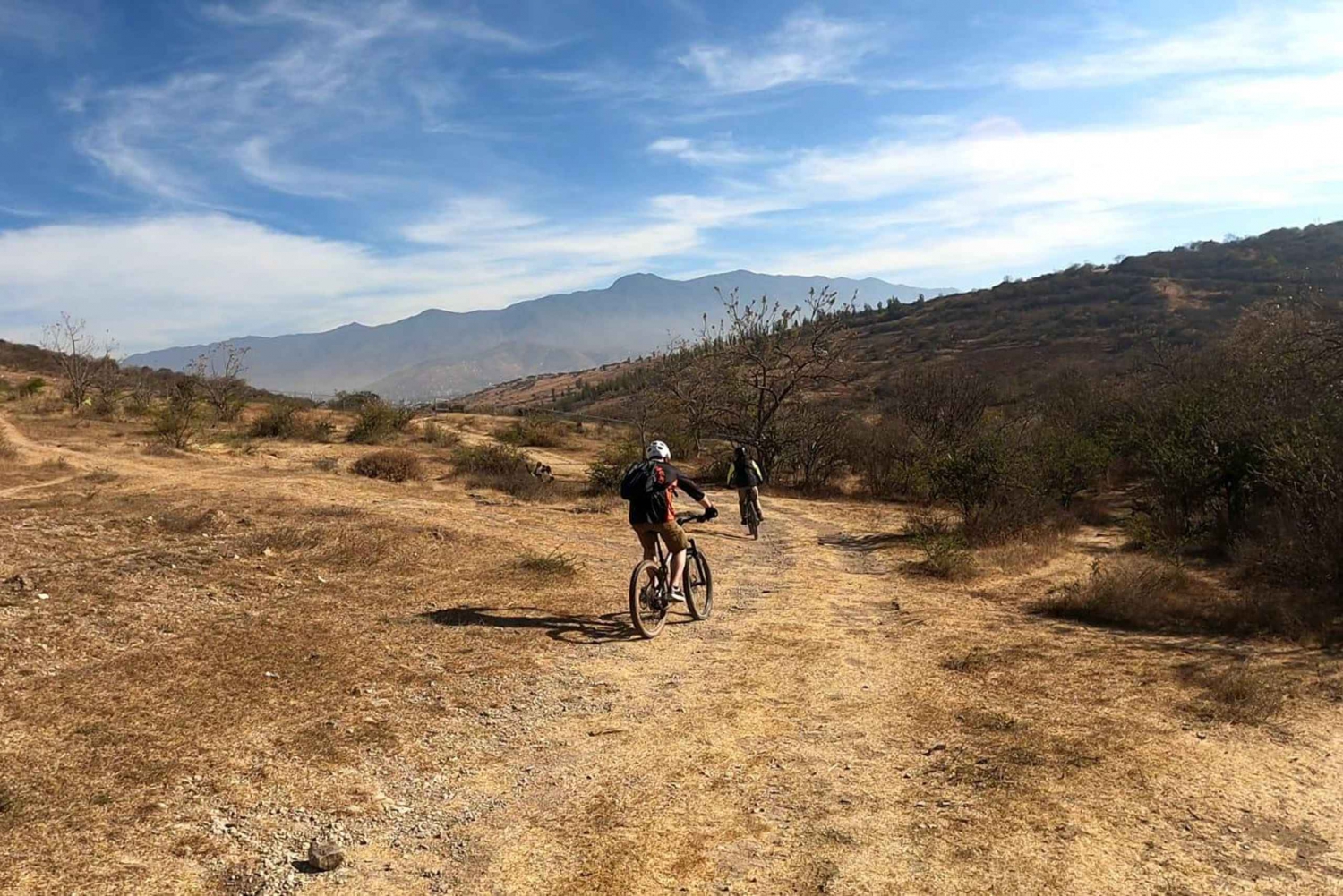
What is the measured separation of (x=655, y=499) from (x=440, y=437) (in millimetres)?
21213

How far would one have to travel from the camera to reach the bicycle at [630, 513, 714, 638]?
7.49m

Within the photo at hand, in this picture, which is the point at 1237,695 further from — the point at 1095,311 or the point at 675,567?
the point at 1095,311

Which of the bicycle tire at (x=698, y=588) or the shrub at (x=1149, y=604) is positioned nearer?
the shrub at (x=1149, y=604)

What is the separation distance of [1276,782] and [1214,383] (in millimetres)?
13031

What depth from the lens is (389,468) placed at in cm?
1772

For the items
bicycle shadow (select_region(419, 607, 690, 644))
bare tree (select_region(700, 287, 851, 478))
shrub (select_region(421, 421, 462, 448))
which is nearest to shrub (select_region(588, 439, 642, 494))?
bare tree (select_region(700, 287, 851, 478))

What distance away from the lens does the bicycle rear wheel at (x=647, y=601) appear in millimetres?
7434

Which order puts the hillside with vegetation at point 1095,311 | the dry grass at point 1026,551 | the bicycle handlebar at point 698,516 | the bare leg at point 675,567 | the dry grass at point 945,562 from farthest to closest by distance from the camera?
the hillside with vegetation at point 1095,311, the dry grass at point 1026,551, the dry grass at point 945,562, the bicycle handlebar at point 698,516, the bare leg at point 675,567

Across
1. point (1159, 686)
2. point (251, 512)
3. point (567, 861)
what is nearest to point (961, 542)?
point (1159, 686)

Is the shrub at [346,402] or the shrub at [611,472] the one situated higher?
the shrub at [346,402]

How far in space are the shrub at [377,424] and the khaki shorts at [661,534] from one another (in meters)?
20.0

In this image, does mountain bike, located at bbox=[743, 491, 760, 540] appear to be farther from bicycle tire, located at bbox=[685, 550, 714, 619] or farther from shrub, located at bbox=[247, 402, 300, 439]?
shrub, located at bbox=[247, 402, 300, 439]

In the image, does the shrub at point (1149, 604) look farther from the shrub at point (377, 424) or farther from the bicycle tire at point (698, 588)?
the shrub at point (377, 424)

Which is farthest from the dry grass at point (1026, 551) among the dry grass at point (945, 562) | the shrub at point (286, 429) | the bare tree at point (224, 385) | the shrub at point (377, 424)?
the bare tree at point (224, 385)
